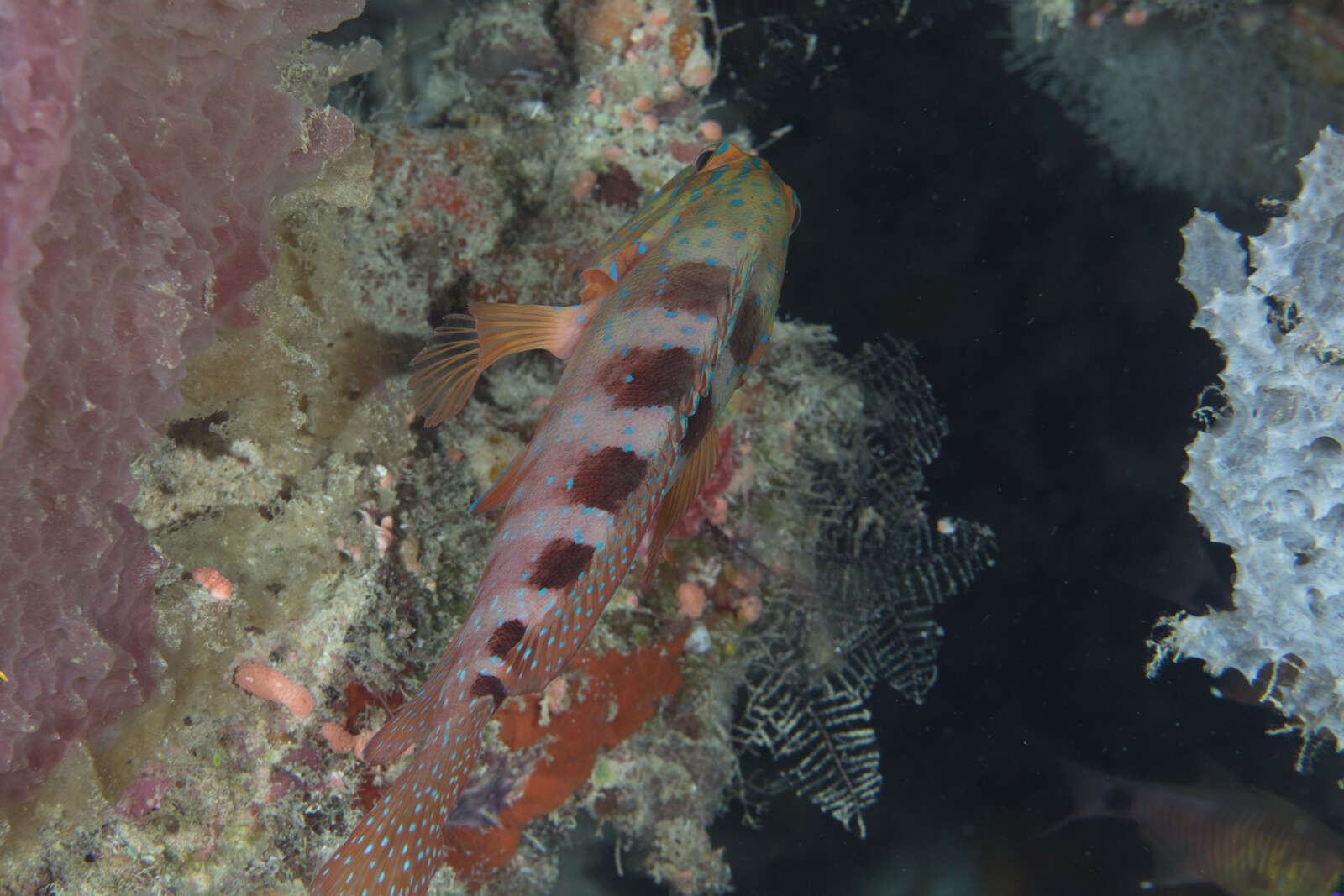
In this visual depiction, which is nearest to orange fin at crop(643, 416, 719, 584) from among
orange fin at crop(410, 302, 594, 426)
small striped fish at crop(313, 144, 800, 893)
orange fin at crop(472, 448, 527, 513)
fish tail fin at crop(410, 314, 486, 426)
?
small striped fish at crop(313, 144, 800, 893)

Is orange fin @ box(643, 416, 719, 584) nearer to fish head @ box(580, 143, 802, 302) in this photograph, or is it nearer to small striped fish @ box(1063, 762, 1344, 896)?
fish head @ box(580, 143, 802, 302)

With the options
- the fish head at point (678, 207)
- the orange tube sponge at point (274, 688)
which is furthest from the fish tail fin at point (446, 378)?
the orange tube sponge at point (274, 688)

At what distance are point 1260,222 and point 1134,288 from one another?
73cm

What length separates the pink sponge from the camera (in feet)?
5.39

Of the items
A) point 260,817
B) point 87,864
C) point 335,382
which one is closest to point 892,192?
point 335,382

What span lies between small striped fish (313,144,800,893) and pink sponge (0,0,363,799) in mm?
943

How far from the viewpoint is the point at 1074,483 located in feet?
13.2

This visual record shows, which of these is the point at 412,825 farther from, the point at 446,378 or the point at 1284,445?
the point at 1284,445

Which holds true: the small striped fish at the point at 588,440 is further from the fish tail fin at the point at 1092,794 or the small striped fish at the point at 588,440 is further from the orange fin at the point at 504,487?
the fish tail fin at the point at 1092,794

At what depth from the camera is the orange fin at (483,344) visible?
113 inches

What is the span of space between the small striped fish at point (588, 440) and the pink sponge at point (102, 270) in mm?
943

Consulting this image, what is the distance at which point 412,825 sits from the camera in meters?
2.20

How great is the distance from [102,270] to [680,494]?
200cm

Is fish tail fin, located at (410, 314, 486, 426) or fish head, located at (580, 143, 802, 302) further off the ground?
fish head, located at (580, 143, 802, 302)
